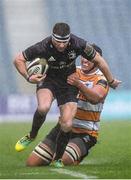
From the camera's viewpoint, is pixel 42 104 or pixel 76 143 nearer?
pixel 42 104

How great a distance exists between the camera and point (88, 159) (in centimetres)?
1007

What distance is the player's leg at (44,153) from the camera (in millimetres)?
8570

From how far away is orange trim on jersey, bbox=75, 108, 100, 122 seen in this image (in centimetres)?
866

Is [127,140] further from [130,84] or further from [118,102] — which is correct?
[130,84]

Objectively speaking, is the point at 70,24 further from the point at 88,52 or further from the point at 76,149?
the point at 88,52

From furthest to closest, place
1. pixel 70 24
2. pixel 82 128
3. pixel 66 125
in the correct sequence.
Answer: pixel 70 24 → pixel 82 128 → pixel 66 125

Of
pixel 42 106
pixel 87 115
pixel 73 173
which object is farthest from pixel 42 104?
pixel 73 173

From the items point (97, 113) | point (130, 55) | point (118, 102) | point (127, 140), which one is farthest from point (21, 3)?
point (97, 113)

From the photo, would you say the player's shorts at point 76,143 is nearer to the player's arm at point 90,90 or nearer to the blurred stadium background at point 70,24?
the player's arm at point 90,90

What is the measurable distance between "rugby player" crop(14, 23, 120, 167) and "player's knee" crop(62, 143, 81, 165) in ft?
0.74

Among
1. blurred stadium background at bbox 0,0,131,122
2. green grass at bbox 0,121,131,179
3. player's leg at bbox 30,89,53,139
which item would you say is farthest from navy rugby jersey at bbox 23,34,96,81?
blurred stadium background at bbox 0,0,131,122

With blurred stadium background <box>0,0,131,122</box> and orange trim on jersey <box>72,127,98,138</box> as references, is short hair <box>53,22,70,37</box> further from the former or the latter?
blurred stadium background <box>0,0,131,122</box>

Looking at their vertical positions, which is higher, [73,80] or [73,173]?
[73,80]

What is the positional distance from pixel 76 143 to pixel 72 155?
182 mm
